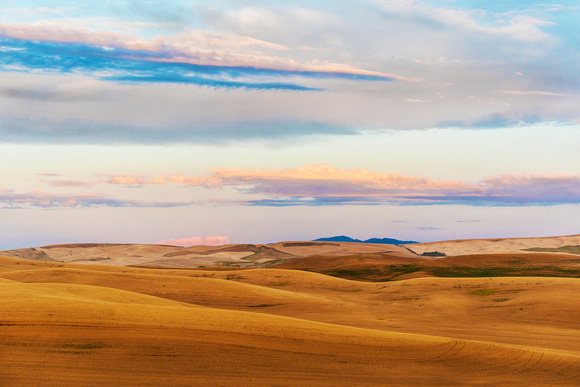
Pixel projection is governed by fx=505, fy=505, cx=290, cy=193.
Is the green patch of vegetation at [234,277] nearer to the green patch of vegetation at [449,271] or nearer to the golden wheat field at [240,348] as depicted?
the green patch of vegetation at [449,271]

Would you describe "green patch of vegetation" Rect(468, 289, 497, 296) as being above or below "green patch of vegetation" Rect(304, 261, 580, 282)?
above

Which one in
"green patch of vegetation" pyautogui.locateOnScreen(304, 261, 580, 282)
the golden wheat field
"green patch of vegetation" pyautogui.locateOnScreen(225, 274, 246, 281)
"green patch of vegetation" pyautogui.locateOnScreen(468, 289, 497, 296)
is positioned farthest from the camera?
"green patch of vegetation" pyautogui.locateOnScreen(304, 261, 580, 282)

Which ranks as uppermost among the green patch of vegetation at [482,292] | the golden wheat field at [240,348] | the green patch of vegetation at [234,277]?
the golden wheat field at [240,348]

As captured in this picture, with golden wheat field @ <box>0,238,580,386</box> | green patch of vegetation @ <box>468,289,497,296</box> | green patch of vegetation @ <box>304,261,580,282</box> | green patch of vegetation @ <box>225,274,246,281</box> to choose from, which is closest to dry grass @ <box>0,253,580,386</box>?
golden wheat field @ <box>0,238,580,386</box>

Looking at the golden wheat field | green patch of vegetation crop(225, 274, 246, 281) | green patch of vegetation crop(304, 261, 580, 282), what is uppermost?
the golden wheat field

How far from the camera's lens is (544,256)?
57.9m

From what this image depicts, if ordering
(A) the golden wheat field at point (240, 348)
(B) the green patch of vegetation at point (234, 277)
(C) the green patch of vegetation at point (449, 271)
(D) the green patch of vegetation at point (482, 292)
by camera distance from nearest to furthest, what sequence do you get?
1. (A) the golden wheat field at point (240, 348)
2. (D) the green patch of vegetation at point (482, 292)
3. (B) the green patch of vegetation at point (234, 277)
4. (C) the green patch of vegetation at point (449, 271)

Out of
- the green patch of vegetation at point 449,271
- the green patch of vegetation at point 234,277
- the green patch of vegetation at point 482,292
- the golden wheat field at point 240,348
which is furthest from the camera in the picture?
the green patch of vegetation at point 449,271

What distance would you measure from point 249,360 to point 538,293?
68.5 ft

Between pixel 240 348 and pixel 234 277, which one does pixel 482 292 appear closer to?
pixel 234 277

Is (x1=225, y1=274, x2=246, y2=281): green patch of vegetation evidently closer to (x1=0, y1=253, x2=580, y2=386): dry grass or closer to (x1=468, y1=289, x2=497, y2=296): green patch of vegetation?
(x1=468, y1=289, x2=497, y2=296): green patch of vegetation

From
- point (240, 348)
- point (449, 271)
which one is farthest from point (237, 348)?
point (449, 271)

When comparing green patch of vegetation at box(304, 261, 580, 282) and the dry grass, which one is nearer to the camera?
the dry grass

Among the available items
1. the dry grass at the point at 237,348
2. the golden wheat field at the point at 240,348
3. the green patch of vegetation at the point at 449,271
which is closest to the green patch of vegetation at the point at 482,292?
the golden wheat field at the point at 240,348
